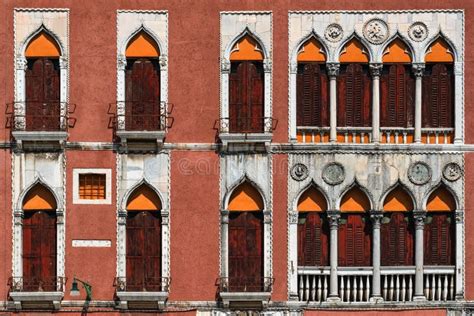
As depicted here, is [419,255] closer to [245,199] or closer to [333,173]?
[333,173]

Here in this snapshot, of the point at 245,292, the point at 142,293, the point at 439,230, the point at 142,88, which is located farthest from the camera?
the point at 439,230

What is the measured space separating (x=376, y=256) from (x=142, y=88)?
24.2ft

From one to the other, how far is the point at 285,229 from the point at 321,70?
422cm

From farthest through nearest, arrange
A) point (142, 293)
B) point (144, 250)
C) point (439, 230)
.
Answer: point (439, 230)
point (144, 250)
point (142, 293)

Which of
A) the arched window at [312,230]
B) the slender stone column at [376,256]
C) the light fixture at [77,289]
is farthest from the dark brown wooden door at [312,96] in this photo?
the light fixture at [77,289]

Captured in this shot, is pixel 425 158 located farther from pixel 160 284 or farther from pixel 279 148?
pixel 160 284

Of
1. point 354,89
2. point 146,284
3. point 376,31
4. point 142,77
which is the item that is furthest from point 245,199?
point 376,31

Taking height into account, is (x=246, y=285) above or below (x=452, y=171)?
below

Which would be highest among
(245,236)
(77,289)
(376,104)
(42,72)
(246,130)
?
(42,72)

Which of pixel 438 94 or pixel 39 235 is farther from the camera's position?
pixel 438 94

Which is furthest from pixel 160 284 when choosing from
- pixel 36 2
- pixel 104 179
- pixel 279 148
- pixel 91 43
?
pixel 36 2

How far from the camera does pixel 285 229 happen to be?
2336 centimetres

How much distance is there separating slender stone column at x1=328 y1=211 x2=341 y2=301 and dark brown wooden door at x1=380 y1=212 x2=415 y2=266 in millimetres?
1232

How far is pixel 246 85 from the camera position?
23.6 meters
